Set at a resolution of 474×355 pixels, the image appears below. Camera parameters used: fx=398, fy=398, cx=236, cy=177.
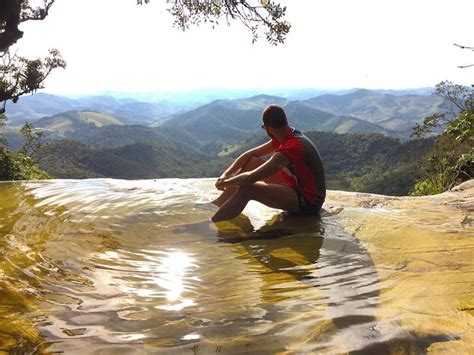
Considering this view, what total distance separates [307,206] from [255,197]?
69 centimetres

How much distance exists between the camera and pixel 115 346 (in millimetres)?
2225

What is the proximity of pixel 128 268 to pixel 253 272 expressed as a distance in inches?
45.6

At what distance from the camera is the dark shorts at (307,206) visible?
5.09 m

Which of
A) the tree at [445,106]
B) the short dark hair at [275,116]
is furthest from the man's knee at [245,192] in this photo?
the tree at [445,106]

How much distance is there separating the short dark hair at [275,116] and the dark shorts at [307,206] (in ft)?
3.00

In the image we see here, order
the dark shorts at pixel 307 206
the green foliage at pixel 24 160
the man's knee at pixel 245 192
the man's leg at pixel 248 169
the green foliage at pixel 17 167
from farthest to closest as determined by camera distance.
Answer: the green foliage at pixel 24 160, the green foliage at pixel 17 167, the man's leg at pixel 248 169, the dark shorts at pixel 307 206, the man's knee at pixel 245 192

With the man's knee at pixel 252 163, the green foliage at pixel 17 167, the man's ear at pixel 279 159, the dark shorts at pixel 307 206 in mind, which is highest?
the man's ear at pixel 279 159

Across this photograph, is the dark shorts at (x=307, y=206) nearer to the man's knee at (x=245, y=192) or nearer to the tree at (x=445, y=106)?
the man's knee at (x=245, y=192)

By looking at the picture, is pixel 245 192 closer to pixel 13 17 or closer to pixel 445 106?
pixel 13 17

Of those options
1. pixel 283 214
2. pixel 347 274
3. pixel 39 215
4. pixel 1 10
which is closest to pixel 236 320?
pixel 347 274

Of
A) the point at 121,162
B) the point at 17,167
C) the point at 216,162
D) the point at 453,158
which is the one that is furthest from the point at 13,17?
the point at 216,162

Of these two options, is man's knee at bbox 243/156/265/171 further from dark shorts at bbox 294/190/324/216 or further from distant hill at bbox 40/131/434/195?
distant hill at bbox 40/131/434/195

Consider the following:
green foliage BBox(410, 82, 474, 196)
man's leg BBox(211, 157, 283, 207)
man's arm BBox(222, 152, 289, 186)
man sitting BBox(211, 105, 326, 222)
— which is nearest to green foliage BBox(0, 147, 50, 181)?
man's leg BBox(211, 157, 283, 207)

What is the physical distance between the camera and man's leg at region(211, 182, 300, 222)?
16.4ft
